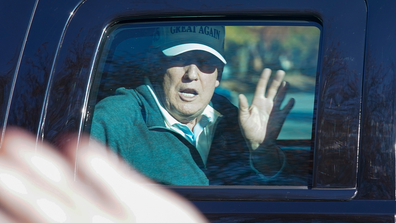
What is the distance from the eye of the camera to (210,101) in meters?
1.46

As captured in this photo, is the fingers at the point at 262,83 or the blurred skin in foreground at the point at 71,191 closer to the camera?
the blurred skin in foreground at the point at 71,191

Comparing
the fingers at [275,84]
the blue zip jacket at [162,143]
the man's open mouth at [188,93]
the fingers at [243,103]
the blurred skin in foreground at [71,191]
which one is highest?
the fingers at [275,84]

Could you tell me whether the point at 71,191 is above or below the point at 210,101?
below

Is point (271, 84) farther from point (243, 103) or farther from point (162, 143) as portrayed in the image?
point (162, 143)

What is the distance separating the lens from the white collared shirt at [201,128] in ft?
4.69

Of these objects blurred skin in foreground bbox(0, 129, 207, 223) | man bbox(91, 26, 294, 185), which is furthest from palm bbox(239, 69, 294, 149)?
blurred skin in foreground bbox(0, 129, 207, 223)

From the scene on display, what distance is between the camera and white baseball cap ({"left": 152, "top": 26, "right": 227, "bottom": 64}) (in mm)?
1455

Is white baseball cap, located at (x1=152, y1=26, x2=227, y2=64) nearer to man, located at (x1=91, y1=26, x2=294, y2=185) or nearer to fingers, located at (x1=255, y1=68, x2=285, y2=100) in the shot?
man, located at (x1=91, y1=26, x2=294, y2=185)

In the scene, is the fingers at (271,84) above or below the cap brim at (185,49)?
below

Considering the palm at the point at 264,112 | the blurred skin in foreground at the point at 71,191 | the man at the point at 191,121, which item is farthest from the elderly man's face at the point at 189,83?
the blurred skin in foreground at the point at 71,191

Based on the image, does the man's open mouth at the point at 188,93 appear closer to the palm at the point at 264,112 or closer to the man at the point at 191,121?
the man at the point at 191,121

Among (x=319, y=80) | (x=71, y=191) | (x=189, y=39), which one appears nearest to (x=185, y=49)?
(x=189, y=39)

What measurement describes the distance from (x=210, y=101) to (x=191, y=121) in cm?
9

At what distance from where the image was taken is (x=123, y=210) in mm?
1314
